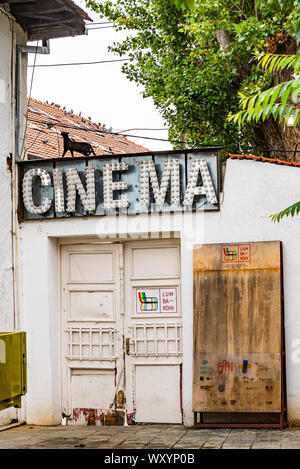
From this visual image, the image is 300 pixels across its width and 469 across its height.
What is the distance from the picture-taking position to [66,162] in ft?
31.1

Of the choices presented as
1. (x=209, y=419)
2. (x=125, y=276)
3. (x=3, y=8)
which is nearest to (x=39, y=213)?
(x=125, y=276)

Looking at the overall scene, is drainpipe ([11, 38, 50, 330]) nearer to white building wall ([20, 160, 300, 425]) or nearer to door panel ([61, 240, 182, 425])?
white building wall ([20, 160, 300, 425])

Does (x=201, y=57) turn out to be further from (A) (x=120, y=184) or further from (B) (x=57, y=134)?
(A) (x=120, y=184)

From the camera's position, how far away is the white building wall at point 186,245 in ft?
28.2

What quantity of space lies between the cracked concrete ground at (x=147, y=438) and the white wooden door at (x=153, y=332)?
0.32m

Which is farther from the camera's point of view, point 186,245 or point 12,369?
point 186,245

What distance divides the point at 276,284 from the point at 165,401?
7.12 ft

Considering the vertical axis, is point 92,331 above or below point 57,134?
below

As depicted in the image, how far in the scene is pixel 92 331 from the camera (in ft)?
31.0

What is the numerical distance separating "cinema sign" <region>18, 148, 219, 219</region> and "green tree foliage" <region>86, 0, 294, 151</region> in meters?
4.11

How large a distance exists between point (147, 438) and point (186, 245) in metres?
2.47

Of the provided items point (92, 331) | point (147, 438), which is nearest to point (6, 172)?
point (92, 331)

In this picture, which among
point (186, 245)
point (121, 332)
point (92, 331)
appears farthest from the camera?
point (92, 331)

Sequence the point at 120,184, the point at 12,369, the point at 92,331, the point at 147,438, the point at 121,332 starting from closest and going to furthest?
the point at 12,369 → the point at 147,438 → the point at 120,184 → the point at 121,332 → the point at 92,331
